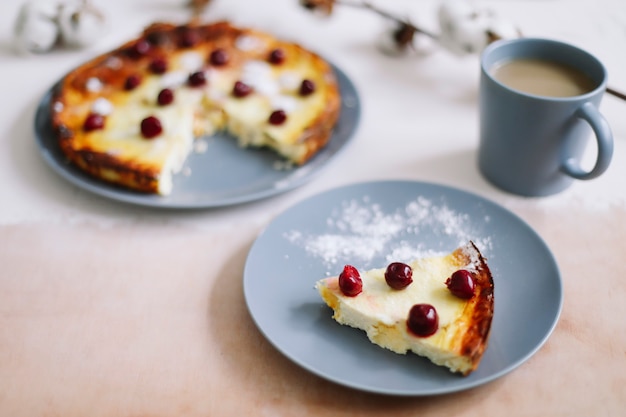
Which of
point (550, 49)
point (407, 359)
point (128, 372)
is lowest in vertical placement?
point (128, 372)

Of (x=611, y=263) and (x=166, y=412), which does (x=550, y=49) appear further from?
(x=166, y=412)

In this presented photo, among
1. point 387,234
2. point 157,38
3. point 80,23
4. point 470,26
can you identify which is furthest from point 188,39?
point 387,234

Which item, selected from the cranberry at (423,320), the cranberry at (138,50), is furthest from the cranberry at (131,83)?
the cranberry at (423,320)

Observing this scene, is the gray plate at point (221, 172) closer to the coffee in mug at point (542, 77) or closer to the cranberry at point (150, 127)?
the cranberry at point (150, 127)

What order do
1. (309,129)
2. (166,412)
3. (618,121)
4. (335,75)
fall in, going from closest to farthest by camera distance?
(166,412), (309,129), (618,121), (335,75)

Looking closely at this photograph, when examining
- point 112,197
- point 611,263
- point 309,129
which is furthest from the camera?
point 309,129

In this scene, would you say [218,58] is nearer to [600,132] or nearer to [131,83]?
[131,83]

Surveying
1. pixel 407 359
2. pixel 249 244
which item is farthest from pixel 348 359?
pixel 249 244
